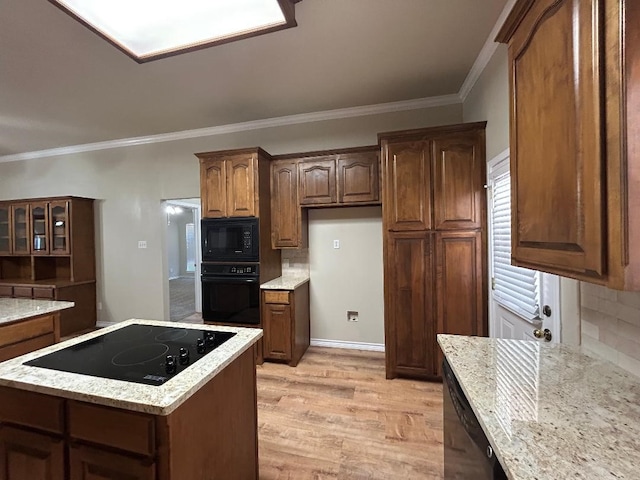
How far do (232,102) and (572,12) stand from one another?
3125mm

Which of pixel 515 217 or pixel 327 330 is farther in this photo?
pixel 327 330

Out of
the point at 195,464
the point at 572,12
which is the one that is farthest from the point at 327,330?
the point at 572,12

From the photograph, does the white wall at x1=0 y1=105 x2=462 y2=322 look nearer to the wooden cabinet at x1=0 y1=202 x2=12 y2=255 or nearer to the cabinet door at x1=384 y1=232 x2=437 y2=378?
the wooden cabinet at x1=0 y1=202 x2=12 y2=255

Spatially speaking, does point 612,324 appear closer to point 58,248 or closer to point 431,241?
point 431,241

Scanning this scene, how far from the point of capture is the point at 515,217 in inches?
44.4

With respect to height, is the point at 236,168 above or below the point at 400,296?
above

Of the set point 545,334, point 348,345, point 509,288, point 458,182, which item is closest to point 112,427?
point 545,334

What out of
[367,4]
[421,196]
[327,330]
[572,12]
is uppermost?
[367,4]

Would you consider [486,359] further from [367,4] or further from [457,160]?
[367,4]

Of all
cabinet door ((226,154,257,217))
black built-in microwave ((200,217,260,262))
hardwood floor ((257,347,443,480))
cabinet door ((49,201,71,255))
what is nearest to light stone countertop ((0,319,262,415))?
hardwood floor ((257,347,443,480))

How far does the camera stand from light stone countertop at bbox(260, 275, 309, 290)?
3.09 meters

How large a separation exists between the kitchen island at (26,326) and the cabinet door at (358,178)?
8.72ft

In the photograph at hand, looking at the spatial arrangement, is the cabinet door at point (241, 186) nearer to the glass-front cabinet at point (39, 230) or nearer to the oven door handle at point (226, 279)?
the oven door handle at point (226, 279)

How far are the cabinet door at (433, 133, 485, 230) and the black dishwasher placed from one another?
5.30 ft
